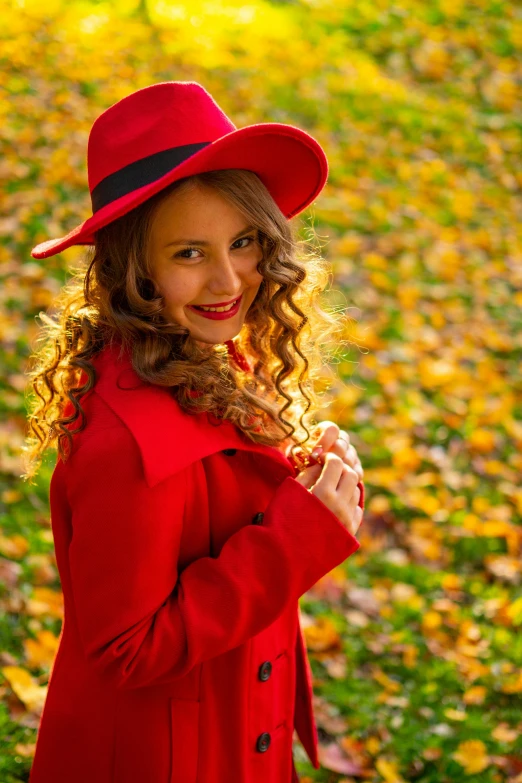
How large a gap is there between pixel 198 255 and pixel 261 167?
232mm

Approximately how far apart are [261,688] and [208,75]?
20.7 feet

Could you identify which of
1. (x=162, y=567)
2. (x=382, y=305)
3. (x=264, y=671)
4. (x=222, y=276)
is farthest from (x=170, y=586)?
(x=382, y=305)

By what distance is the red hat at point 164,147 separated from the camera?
150 cm

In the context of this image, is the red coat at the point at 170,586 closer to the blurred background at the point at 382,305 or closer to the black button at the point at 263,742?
the black button at the point at 263,742

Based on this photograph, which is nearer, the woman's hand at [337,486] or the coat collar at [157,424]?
the coat collar at [157,424]

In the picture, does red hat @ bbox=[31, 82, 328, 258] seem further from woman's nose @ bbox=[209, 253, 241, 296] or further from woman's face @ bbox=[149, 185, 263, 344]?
woman's nose @ bbox=[209, 253, 241, 296]

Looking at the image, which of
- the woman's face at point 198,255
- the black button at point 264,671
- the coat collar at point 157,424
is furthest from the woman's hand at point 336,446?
the black button at point 264,671

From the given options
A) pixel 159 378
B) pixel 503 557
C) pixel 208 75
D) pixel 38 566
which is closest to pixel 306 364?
pixel 159 378

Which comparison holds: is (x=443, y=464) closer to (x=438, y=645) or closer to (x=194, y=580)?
(x=438, y=645)

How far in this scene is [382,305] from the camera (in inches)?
208

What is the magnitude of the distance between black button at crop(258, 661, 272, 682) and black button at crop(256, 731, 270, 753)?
Result: 0.14m

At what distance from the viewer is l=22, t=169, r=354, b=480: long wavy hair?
1.62 m

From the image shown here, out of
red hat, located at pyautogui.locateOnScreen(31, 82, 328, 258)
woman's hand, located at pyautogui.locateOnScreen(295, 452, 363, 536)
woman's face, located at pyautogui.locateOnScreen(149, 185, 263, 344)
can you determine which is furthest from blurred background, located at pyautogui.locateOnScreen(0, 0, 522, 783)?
red hat, located at pyautogui.locateOnScreen(31, 82, 328, 258)

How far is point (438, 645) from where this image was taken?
11.0ft
